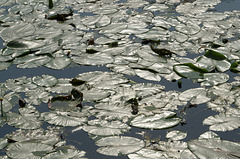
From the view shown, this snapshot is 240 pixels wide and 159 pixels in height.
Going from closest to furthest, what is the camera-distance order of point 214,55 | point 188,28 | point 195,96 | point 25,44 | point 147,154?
point 147,154 < point 195,96 < point 214,55 < point 25,44 < point 188,28

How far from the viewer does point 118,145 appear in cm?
204

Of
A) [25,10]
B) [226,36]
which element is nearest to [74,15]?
[25,10]

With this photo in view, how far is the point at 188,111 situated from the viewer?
2.36 metres

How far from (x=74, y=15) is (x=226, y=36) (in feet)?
5.27

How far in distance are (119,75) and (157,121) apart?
25.2 inches

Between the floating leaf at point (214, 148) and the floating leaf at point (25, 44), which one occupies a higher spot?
the floating leaf at point (25, 44)

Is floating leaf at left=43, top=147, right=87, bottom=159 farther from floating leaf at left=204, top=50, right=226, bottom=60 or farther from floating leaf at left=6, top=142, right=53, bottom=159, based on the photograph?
floating leaf at left=204, top=50, right=226, bottom=60

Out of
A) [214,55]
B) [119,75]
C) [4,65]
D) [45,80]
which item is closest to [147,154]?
[119,75]

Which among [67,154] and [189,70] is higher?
[189,70]

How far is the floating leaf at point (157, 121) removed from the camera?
2205mm

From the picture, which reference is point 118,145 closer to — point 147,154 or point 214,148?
point 147,154

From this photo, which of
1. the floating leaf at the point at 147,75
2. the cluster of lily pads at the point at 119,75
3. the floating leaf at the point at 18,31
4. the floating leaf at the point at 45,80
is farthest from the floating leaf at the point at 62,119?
the floating leaf at the point at 18,31

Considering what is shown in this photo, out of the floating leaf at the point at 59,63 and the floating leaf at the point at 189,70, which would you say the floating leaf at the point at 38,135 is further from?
the floating leaf at the point at 189,70

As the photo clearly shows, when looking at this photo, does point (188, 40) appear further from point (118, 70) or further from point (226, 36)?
point (118, 70)
